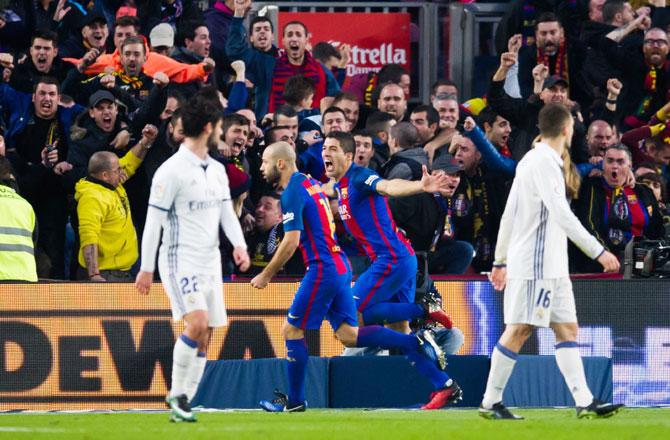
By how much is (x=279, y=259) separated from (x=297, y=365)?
2.81ft

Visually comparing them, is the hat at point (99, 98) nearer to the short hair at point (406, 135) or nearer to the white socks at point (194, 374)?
the short hair at point (406, 135)

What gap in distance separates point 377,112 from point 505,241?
5704 mm

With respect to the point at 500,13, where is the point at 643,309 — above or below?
below

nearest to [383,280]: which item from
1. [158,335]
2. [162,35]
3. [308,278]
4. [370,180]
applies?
[370,180]

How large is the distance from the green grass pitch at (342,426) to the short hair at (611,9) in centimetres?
739

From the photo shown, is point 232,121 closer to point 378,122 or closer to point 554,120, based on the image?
point 378,122

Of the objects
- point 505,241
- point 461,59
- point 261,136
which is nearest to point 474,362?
point 505,241

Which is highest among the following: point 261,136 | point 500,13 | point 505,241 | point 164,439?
point 500,13

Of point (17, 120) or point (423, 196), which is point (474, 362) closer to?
point (423, 196)

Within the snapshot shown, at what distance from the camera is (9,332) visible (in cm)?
1368

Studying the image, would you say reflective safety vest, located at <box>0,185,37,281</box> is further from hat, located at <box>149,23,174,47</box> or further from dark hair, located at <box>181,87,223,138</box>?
dark hair, located at <box>181,87,223,138</box>

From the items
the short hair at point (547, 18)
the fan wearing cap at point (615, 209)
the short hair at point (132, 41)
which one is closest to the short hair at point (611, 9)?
the short hair at point (547, 18)

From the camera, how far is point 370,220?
12750 millimetres

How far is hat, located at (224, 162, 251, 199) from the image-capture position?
14484 millimetres
